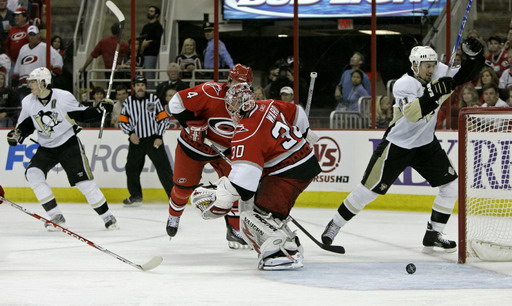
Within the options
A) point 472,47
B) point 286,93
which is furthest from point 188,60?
point 472,47

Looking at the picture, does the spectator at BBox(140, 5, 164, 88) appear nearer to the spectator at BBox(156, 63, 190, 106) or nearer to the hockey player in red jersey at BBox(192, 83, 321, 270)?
the spectator at BBox(156, 63, 190, 106)

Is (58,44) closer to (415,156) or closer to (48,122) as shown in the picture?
(48,122)

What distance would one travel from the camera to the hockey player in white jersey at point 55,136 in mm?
7426

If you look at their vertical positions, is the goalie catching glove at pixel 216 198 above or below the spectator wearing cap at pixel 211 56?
below

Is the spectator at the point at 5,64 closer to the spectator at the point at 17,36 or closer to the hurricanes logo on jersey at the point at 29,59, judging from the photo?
the spectator at the point at 17,36

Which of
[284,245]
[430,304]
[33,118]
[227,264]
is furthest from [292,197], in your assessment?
[33,118]

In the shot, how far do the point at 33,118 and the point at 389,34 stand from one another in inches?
183

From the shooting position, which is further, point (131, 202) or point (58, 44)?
point (58, 44)

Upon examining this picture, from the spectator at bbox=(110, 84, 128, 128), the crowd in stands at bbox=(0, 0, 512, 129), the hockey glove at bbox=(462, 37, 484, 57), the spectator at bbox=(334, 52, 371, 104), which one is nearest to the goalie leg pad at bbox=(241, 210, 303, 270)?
the hockey glove at bbox=(462, 37, 484, 57)

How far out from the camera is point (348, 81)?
9867mm

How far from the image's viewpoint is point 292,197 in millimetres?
5344

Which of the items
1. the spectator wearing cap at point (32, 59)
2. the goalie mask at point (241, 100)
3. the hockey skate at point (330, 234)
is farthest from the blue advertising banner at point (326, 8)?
the goalie mask at point (241, 100)

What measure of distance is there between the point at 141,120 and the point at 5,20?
237 centimetres

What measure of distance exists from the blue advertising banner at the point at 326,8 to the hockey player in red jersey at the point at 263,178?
18.9ft
